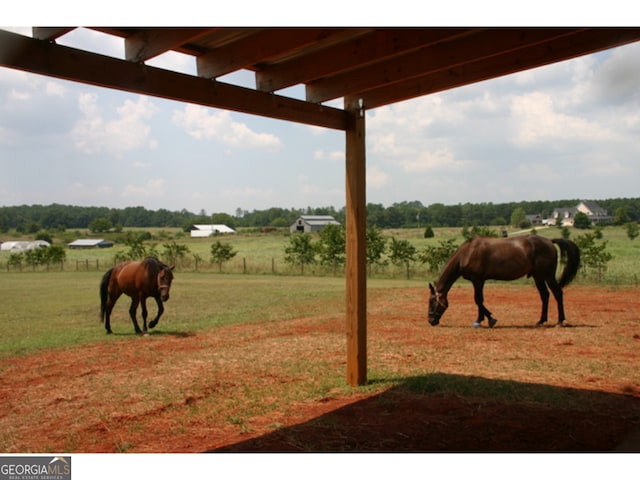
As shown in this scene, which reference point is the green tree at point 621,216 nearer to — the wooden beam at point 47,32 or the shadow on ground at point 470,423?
the shadow on ground at point 470,423

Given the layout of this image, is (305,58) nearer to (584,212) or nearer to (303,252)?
(303,252)

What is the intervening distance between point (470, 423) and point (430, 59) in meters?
3.01

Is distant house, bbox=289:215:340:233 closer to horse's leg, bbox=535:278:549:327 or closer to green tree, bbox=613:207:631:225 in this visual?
green tree, bbox=613:207:631:225

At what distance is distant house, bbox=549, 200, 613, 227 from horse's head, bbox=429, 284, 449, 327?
3476cm

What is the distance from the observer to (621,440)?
375cm

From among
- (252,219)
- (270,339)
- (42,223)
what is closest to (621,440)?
(270,339)

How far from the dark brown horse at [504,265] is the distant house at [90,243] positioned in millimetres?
45494

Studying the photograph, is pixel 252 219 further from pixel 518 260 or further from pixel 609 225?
pixel 518 260

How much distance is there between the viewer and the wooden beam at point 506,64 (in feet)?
12.1

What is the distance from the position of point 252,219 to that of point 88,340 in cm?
6865

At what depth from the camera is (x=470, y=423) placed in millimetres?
4223

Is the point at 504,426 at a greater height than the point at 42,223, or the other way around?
the point at 42,223

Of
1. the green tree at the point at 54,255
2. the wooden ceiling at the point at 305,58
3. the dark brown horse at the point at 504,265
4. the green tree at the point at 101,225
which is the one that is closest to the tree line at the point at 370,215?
the green tree at the point at 101,225

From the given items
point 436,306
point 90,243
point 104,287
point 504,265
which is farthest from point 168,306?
point 90,243
